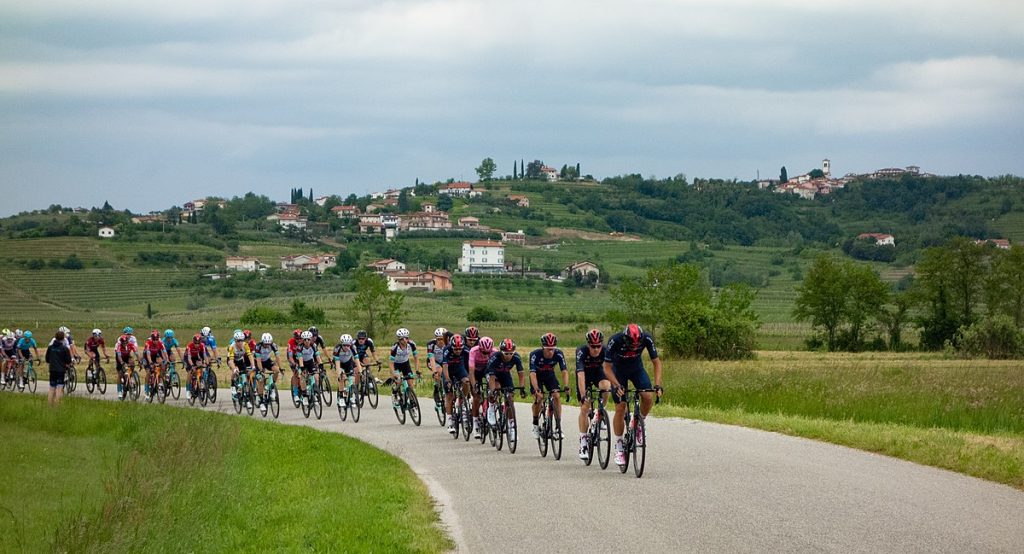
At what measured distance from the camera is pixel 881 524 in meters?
11.7

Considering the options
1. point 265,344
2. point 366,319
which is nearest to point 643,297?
point 366,319

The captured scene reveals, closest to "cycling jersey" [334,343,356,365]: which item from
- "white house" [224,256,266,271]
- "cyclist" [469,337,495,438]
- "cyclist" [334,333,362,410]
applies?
"cyclist" [334,333,362,410]

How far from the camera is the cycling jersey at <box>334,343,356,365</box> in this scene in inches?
1077

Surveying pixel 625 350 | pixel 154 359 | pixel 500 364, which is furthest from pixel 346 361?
pixel 625 350

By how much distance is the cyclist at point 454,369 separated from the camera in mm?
22422

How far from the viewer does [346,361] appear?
90.5 feet

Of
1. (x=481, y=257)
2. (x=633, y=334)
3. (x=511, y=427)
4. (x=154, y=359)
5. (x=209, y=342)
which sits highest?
(x=481, y=257)

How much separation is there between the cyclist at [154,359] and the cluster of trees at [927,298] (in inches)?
2272

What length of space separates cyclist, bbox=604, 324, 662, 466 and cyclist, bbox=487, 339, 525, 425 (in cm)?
333

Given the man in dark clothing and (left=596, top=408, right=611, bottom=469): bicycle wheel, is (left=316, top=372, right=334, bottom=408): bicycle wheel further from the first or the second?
(left=596, top=408, right=611, bottom=469): bicycle wheel

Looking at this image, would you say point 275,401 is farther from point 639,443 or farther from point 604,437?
point 639,443

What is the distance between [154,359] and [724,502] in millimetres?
24309

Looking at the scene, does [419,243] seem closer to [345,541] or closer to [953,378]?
[953,378]

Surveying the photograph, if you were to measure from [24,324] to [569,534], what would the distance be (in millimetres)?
83936
